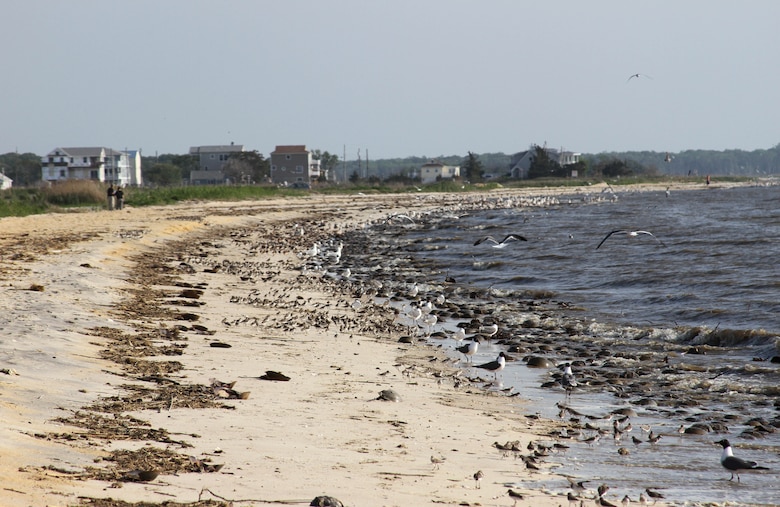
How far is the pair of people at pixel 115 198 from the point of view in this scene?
41.7m

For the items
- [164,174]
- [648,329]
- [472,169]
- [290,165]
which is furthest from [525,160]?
[648,329]

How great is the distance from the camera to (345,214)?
55.1 meters

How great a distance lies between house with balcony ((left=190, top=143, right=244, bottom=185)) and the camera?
13550 centimetres

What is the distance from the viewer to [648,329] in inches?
595

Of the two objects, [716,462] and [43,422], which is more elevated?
[43,422]

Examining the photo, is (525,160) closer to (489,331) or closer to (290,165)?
(290,165)

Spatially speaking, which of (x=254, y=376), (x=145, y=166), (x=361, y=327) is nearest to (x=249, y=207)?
(x=361, y=327)

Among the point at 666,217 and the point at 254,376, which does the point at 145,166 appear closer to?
the point at 666,217

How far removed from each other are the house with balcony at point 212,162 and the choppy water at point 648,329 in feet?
336

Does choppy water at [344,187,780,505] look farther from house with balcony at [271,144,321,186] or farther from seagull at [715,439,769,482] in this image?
house with balcony at [271,144,321,186]

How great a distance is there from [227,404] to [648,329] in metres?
9.03

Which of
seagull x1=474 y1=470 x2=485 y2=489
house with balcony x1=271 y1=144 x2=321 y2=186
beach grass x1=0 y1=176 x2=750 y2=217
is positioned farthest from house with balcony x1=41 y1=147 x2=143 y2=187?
seagull x1=474 y1=470 x2=485 y2=489

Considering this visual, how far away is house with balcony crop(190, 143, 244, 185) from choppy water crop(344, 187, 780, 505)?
102552 millimetres

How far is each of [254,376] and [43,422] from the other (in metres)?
3.36
